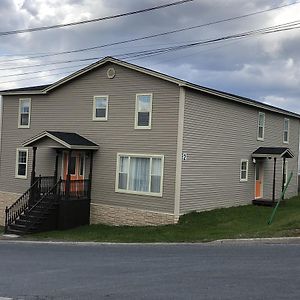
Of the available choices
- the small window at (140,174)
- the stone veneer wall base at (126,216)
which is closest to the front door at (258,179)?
the small window at (140,174)

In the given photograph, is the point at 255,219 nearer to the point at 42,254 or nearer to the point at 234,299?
the point at 42,254

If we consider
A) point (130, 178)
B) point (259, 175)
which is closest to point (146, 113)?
point (130, 178)

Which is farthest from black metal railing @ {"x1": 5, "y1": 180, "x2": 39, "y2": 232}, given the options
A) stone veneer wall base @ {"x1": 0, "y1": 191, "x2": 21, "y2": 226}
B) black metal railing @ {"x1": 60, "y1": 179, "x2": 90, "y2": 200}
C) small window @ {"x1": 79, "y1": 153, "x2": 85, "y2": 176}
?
small window @ {"x1": 79, "y1": 153, "x2": 85, "y2": 176}

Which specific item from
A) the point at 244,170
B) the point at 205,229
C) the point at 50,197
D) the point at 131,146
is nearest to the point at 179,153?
the point at 131,146

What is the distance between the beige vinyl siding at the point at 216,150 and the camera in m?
23.2

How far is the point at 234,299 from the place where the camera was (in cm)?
807

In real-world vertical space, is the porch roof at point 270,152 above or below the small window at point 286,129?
below

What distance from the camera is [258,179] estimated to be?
29531mm

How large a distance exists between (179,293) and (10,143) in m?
22.8

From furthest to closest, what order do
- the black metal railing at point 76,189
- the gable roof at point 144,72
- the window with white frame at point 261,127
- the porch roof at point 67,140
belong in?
the window with white frame at point 261,127, the black metal railing at point 76,189, the porch roof at point 67,140, the gable roof at point 144,72

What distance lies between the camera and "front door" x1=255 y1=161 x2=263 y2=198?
29.3m

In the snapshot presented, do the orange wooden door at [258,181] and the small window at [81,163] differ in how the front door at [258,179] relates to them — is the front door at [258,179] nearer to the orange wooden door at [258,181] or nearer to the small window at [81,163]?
the orange wooden door at [258,181]

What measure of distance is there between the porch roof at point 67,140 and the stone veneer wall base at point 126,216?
2970mm

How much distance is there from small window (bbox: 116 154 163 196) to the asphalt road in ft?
27.0
